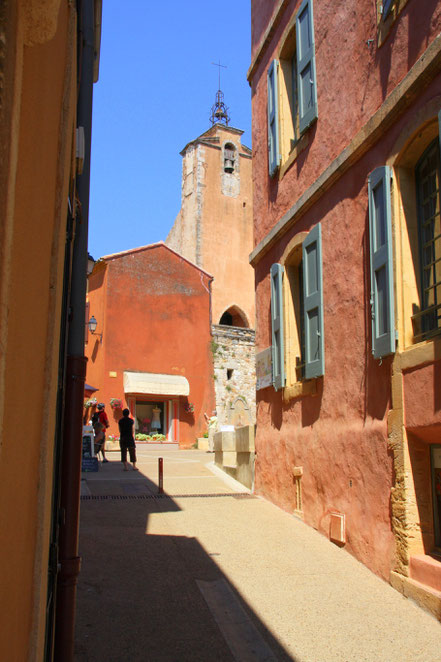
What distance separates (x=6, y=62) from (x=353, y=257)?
5833 millimetres

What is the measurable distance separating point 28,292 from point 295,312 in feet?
23.7

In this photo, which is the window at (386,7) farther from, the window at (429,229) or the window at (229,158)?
the window at (229,158)

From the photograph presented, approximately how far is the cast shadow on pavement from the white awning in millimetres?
15320

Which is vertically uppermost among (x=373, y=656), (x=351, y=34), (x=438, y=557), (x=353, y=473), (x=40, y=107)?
(x=351, y=34)

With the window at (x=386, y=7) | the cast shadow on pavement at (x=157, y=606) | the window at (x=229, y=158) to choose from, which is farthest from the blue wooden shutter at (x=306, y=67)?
the window at (x=229, y=158)

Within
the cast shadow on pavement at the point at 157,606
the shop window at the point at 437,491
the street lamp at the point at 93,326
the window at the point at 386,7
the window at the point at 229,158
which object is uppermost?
the window at the point at 229,158

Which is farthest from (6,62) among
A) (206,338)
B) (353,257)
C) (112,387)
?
(206,338)

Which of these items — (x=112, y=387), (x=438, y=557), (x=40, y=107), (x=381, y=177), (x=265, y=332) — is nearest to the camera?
(x=40, y=107)

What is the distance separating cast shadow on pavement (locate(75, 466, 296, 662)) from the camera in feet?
14.4

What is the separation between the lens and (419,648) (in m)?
4.48

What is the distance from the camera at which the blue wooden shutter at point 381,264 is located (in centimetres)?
600

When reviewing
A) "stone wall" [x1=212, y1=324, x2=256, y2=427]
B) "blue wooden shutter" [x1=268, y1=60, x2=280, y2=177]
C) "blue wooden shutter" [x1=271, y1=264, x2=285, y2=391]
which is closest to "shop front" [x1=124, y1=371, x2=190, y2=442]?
"stone wall" [x1=212, y1=324, x2=256, y2=427]

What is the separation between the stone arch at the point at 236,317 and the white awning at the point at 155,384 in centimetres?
977

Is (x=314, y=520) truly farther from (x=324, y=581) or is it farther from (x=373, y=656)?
(x=373, y=656)
